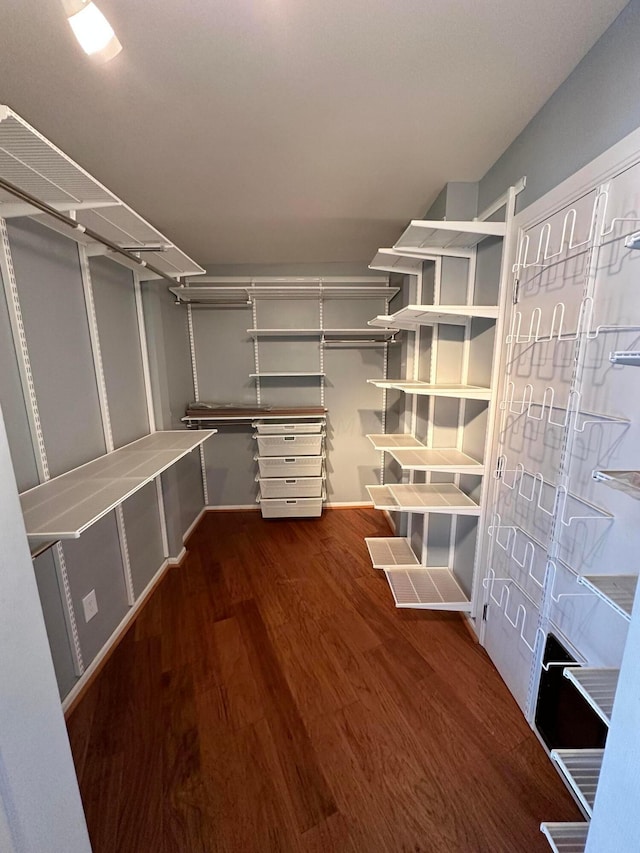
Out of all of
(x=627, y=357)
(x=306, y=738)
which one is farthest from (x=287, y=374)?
(x=627, y=357)

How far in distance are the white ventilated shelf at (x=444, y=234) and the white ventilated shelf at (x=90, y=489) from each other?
1585mm

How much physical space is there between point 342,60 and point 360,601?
8.19 feet

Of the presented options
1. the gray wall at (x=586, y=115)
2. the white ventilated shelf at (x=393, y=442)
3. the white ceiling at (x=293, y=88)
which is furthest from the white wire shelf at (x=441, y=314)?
the white ventilated shelf at (x=393, y=442)

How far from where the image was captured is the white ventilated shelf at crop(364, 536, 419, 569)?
2.25m

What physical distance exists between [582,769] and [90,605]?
200cm

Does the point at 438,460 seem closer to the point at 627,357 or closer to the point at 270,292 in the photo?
the point at 627,357

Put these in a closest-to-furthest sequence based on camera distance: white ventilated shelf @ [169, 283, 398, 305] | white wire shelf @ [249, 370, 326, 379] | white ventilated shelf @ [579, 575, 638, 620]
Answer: white ventilated shelf @ [579, 575, 638, 620]
white ventilated shelf @ [169, 283, 398, 305]
white wire shelf @ [249, 370, 326, 379]

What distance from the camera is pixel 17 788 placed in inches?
26.6

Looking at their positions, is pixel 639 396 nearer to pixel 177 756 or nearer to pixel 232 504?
pixel 177 756

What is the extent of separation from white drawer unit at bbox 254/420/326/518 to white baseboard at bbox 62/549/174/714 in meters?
1.11

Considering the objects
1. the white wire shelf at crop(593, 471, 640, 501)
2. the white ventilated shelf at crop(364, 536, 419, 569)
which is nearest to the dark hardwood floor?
the white ventilated shelf at crop(364, 536, 419, 569)

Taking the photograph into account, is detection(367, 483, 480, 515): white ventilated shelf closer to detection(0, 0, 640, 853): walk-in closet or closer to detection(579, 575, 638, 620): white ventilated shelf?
detection(0, 0, 640, 853): walk-in closet

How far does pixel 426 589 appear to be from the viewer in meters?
1.98

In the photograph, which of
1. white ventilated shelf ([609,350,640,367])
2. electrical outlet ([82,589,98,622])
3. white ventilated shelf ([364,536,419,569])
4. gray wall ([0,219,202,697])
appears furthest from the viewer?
white ventilated shelf ([364,536,419,569])
